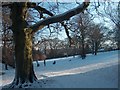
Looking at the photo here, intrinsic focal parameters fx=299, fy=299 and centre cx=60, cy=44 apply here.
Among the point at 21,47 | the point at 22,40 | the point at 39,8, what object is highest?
the point at 39,8

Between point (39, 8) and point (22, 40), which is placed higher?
point (39, 8)

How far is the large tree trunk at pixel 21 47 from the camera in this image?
16141 millimetres

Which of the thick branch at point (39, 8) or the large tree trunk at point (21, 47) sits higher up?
the thick branch at point (39, 8)

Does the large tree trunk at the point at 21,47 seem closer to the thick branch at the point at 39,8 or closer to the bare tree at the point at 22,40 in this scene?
the bare tree at the point at 22,40

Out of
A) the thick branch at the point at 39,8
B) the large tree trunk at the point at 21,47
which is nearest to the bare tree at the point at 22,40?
the large tree trunk at the point at 21,47

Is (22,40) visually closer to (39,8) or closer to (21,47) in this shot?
(21,47)

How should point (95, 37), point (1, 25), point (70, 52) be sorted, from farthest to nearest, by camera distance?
point (70, 52)
point (95, 37)
point (1, 25)

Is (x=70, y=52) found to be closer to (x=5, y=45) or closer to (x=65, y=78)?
(x=5, y=45)

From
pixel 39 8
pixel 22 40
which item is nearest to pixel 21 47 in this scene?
pixel 22 40

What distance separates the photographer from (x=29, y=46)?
1659cm

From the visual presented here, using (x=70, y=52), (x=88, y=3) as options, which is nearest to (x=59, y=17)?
(x=88, y=3)

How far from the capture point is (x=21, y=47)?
16.2 meters

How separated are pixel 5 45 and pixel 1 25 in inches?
309

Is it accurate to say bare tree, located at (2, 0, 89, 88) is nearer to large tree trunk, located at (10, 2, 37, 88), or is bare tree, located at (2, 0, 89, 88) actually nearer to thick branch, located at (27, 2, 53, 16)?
large tree trunk, located at (10, 2, 37, 88)
